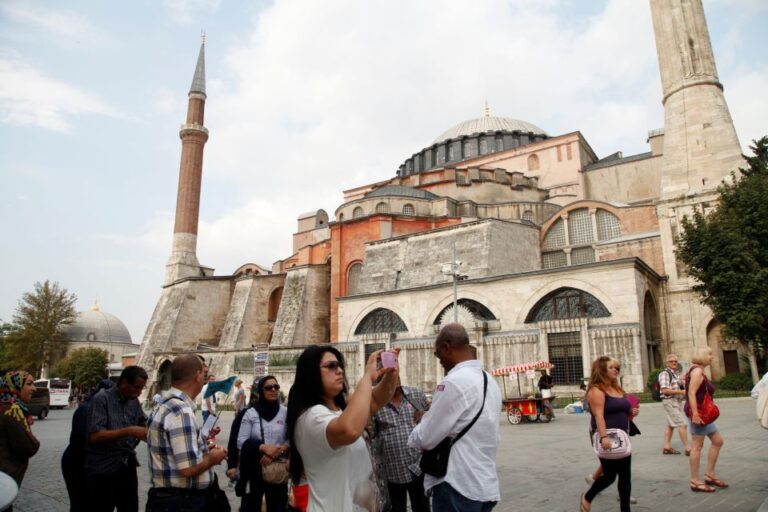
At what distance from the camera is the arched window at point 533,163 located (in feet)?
133

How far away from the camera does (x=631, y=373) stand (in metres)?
17.5

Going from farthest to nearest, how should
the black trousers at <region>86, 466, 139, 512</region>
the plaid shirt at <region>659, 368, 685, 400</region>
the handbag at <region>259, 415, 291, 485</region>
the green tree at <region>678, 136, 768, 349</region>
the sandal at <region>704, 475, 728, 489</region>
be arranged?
the green tree at <region>678, 136, 768, 349</region>, the plaid shirt at <region>659, 368, 685, 400</region>, the sandal at <region>704, 475, 728, 489</region>, the black trousers at <region>86, 466, 139, 512</region>, the handbag at <region>259, 415, 291, 485</region>

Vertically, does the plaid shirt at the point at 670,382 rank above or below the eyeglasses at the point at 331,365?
below

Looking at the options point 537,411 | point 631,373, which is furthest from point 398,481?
point 631,373

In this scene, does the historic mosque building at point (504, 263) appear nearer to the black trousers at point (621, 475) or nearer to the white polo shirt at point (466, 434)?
the black trousers at point (621, 475)

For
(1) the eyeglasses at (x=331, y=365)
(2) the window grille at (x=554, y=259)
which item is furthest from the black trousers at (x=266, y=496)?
(2) the window grille at (x=554, y=259)

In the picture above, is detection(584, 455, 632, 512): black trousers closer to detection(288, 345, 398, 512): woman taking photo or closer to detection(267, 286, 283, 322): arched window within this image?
detection(288, 345, 398, 512): woman taking photo

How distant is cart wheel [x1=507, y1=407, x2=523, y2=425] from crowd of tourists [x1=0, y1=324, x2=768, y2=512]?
26.3ft

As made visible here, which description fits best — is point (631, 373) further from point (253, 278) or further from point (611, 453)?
point (253, 278)

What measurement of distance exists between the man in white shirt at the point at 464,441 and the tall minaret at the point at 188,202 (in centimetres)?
3885

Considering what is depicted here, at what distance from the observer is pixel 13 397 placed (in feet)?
13.3

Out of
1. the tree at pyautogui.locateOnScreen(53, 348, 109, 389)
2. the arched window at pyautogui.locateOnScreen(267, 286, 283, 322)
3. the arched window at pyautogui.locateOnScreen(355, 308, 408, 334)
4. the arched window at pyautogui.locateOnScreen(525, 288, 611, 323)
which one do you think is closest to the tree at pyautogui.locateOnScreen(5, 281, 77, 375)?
the tree at pyautogui.locateOnScreen(53, 348, 109, 389)

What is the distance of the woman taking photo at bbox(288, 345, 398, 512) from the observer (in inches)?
80.1

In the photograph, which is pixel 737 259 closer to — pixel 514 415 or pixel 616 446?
pixel 514 415
